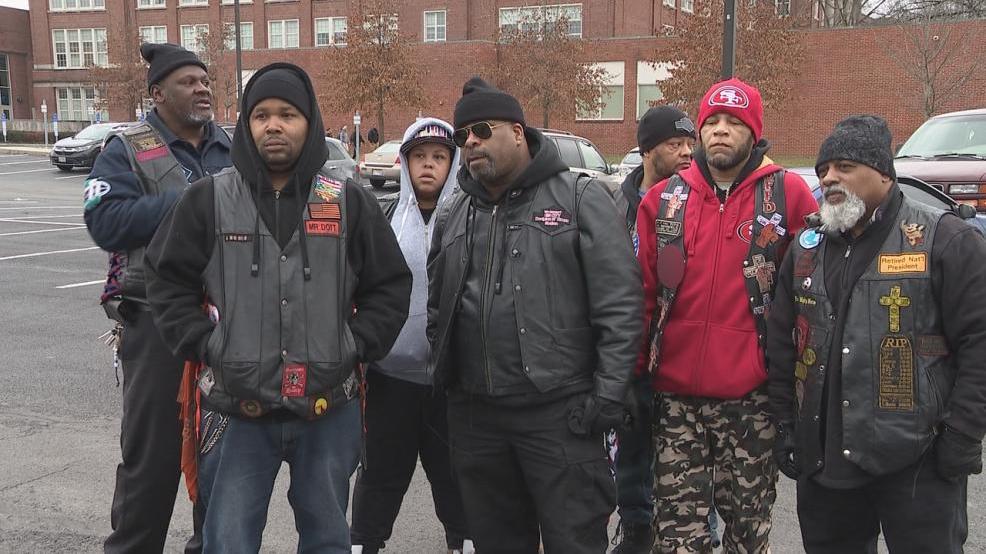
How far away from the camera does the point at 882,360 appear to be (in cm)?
292

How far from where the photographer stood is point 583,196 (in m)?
3.21

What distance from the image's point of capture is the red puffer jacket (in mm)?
3336

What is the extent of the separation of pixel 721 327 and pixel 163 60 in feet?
8.21

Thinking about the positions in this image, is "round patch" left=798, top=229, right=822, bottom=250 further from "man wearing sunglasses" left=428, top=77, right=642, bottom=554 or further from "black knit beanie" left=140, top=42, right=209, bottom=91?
"black knit beanie" left=140, top=42, right=209, bottom=91

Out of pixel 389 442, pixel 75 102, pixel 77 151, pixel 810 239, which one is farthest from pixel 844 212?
pixel 75 102

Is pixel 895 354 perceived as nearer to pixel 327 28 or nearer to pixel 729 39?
pixel 729 39

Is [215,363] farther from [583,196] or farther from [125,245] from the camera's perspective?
[583,196]

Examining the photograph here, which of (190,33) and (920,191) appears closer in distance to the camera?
(920,191)

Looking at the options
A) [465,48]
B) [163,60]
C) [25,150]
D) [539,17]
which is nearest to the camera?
[163,60]

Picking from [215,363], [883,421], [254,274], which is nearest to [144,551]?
[215,363]

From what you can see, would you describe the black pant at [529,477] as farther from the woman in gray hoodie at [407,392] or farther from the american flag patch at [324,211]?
the american flag patch at [324,211]

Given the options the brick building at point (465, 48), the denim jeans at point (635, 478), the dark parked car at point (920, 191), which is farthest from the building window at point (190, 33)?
the denim jeans at point (635, 478)

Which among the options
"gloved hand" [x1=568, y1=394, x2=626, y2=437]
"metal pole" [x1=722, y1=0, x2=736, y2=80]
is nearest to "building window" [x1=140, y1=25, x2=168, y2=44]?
"metal pole" [x1=722, y1=0, x2=736, y2=80]

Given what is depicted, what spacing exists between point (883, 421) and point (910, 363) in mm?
210
